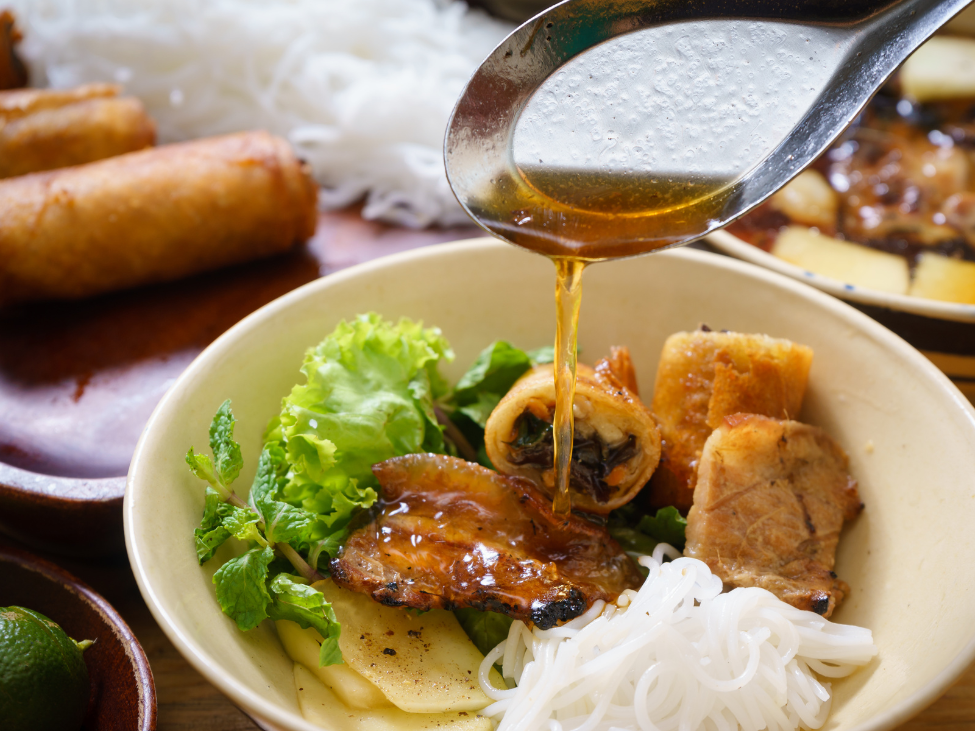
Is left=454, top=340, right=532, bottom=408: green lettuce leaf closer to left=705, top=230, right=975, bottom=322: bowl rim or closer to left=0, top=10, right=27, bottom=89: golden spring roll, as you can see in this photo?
left=705, top=230, right=975, bottom=322: bowl rim

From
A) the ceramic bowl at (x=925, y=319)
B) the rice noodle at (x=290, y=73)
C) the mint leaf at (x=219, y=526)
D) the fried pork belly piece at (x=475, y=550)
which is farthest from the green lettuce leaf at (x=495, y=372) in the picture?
the rice noodle at (x=290, y=73)

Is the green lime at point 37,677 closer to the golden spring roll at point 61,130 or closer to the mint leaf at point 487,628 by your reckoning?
the mint leaf at point 487,628

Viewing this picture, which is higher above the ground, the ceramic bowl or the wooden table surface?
the ceramic bowl

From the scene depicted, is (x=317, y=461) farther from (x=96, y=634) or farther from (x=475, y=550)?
(x=96, y=634)

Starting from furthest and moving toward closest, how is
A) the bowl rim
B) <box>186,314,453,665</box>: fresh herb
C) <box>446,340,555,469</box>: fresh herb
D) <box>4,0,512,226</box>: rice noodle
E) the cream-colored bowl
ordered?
<box>4,0,512,226</box>: rice noodle, the bowl rim, <box>446,340,555,469</box>: fresh herb, <box>186,314,453,665</box>: fresh herb, the cream-colored bowl

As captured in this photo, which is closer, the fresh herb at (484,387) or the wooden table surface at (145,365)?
the wooden table surface at (145,365)

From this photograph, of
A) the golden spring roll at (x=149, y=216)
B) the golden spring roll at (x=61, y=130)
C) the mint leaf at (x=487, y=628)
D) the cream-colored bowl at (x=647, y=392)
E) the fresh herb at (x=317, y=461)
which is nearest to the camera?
the cream-colored bowl at (x=647, y=392)

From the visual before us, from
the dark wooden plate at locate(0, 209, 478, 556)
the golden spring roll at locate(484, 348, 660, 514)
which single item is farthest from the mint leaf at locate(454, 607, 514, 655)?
the dark wooden plate at locate(0, 209, 478, 556)
